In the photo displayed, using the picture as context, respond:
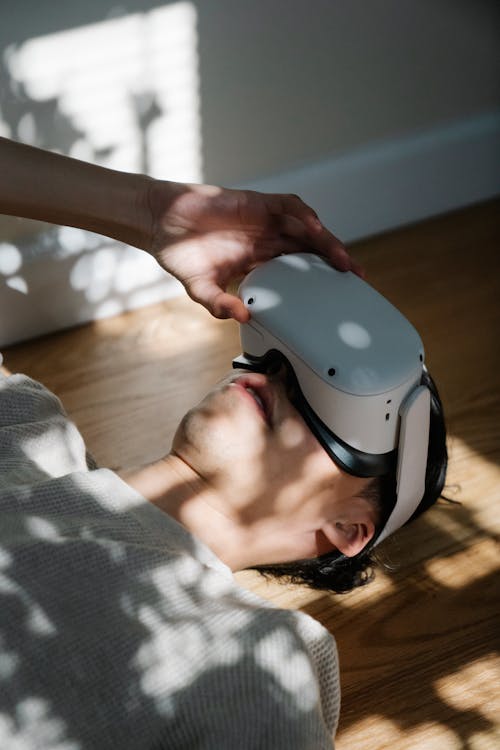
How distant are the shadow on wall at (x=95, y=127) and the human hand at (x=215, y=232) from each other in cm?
51

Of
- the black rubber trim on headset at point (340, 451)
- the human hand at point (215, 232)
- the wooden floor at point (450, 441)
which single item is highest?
the human hand at point (215, 232)

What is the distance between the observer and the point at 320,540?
1.58 m

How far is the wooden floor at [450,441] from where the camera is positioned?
5.02 ft

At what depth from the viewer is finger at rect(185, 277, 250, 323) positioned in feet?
5.03

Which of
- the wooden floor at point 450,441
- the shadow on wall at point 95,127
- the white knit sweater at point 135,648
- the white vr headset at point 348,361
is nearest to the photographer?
the white knit sweater at point 135,648

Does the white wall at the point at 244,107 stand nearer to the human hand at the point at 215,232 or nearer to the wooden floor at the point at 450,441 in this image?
the wooden floor at the point at 450,441

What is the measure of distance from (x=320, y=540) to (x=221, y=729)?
1.68ft

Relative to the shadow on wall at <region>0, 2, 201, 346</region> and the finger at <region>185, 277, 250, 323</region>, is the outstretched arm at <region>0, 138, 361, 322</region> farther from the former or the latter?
the shadow on wall at <region>0, 2, 201, 346</region>

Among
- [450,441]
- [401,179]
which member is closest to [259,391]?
[450,441]

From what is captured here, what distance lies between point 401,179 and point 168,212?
3.79 ft

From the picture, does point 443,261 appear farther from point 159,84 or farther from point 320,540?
point 320,540

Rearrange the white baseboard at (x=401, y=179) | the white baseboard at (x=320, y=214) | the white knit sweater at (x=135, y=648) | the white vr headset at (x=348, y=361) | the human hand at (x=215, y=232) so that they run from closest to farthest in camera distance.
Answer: the white knit sweater at (x=135, y=648) → the white vr headset at (x=348, y=361) → the human hand at (x=215, y=232) → the white baseboard at (x=320, y=214) → the white baseboard at (x=401, y=179)

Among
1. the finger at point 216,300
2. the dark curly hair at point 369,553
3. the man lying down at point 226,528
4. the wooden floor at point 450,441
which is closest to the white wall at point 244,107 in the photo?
the wooden floor at point 450,441

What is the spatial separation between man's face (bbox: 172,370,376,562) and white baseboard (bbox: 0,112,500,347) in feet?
2.83
